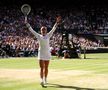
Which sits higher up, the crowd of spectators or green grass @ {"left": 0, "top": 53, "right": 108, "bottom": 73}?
the crowd of spectators

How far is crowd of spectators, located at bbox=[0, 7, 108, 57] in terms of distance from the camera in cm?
4638

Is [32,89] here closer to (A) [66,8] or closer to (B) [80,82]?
(B) [80,82]

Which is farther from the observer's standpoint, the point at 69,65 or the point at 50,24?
the point at 50,24

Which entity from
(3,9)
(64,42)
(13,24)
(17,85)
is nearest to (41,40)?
(17,85)

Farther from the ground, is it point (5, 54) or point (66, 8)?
point (66, 8)

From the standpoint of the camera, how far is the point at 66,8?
5675cm

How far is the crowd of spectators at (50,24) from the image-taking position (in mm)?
46375

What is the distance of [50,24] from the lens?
52.2 meters

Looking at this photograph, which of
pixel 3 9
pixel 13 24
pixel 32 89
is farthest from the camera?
pixel 3 9

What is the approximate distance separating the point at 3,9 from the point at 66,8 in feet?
29.9

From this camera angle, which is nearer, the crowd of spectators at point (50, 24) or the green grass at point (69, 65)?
the green grass at point (69, 65)

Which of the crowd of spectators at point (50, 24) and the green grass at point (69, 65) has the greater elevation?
the crowd of spectators at point (50, 24)

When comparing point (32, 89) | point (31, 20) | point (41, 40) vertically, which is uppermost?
point (31, 20)

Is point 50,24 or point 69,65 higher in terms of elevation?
point 50,24
